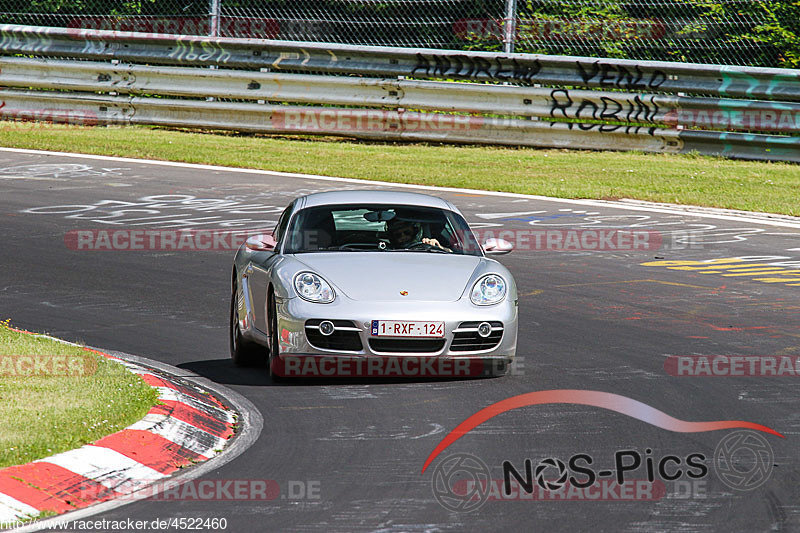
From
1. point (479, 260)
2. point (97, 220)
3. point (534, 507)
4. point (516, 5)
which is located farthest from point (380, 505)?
point (516, 5)

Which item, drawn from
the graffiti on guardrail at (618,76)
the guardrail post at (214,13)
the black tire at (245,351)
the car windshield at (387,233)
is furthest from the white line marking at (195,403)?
the guardrail post at (214,13)

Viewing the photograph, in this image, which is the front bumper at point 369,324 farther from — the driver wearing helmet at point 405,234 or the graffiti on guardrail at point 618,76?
the graffiti on guardrail at point 618,76

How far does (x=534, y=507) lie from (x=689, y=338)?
441cm

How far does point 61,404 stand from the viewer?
6.57m

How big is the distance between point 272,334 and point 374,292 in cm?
74

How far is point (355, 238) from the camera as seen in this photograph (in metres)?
8.77

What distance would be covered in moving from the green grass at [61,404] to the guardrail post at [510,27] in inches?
486

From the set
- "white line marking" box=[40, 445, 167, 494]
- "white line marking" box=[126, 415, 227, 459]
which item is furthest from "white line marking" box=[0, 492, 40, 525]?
"white line marking" box=[126, 415, 227, 459]

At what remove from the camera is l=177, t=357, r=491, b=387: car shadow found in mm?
7843

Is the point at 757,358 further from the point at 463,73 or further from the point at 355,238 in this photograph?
the point at 463,73

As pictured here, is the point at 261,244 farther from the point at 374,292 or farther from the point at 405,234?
the point at 374,292

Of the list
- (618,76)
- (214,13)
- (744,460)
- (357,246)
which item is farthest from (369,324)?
(214,13)

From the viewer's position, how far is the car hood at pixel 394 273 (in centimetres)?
781

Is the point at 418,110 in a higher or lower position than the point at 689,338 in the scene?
higher
